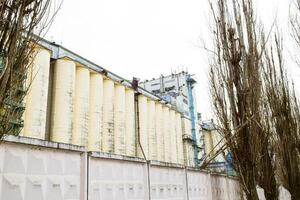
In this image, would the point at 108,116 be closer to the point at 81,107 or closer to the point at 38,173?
the point at 81,107

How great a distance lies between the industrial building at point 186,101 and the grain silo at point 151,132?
130 inches

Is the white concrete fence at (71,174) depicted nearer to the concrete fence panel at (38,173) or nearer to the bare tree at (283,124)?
the concrete fence panel at (38,173)

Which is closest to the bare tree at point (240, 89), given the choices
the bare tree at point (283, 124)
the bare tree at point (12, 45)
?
the bare tree at point (283, 124)

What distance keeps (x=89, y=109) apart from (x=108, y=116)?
3.50 ft

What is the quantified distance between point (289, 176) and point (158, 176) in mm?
2571

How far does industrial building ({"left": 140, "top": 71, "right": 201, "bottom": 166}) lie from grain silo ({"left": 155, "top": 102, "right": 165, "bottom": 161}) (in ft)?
8.36

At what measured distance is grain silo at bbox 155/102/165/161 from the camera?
15.5 m

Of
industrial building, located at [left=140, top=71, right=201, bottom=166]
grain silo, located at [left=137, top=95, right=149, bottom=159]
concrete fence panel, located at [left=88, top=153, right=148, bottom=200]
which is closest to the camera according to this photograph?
concrete fence panel, located at [left=88, top=153, right=148, bottom=200]

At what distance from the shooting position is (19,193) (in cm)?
288

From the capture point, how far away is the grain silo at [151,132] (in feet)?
48.9

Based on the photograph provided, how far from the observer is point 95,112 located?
11109 millimetres

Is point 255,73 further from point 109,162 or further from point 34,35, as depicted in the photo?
point 34,35

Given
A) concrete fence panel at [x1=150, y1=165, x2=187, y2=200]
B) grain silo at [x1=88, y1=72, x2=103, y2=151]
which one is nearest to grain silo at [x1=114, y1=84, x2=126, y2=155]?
grain silo at [x1=88, y1=72, x2=103, y2=151]

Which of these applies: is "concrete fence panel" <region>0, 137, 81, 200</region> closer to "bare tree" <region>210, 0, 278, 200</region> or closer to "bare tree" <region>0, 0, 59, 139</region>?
"bare tree" <region>0, 0, 59, 139</region>
